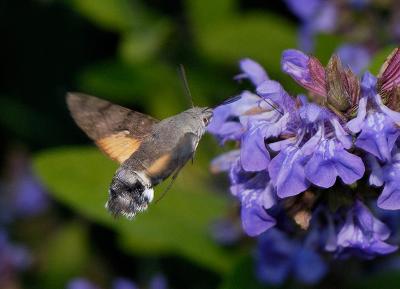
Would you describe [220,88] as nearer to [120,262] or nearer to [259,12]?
[259,12]

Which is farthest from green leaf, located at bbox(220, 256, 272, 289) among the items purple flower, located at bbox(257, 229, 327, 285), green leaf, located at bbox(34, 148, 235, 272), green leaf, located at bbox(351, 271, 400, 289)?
green leaf, located at bbox(34, 148, 235, 272)

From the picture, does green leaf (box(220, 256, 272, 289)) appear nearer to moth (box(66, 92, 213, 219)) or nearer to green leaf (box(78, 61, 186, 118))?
moth (box(66, 92, 213, 219))

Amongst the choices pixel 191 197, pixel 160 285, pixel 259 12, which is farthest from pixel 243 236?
pixel 259 12

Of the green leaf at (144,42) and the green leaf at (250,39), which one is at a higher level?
the green leaf at (250,39)

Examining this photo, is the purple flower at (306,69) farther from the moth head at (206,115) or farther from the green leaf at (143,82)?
the green leaf at (143,82)

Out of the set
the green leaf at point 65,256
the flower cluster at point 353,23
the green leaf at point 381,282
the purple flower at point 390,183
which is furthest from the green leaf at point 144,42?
the purple flower at point 390,183

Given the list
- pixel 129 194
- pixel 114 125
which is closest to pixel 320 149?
pixel 129 194
